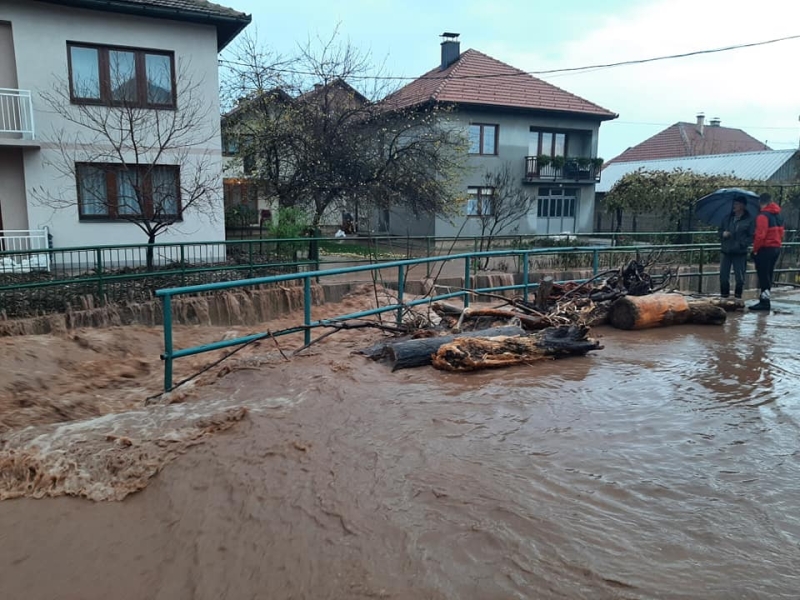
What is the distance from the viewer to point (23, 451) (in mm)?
4320

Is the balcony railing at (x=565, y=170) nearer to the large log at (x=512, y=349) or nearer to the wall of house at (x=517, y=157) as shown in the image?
the wall of house at (x=517, y=157)

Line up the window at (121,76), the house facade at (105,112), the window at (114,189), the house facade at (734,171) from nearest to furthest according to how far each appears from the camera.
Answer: the house facade at (105,112), the window at (121,76), the window at (114,189), the house facade at (734,171)

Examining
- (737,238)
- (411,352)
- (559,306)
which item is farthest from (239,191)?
(411,352)

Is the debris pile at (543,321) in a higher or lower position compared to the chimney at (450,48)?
lower

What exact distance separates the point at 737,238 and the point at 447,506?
28.2 feet

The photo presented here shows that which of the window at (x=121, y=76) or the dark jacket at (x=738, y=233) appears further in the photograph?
the window at (x=121, y=76)

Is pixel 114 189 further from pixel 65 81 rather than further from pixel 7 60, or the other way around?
pixel 7 60

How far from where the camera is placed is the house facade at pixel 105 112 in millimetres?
14180

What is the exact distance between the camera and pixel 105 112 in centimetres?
1491

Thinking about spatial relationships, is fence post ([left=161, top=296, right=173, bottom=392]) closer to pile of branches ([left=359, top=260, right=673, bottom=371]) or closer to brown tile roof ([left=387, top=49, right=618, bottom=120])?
pile of branches ([left=359, top=260, right=673, bottom=371])

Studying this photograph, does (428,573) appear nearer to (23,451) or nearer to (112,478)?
(112,478)

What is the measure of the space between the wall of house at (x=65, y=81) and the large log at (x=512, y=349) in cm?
1149

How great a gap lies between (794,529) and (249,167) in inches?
690

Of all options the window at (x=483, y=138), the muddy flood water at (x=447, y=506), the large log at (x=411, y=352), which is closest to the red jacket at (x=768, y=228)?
the muddy flood water at (x=447, y=506)
